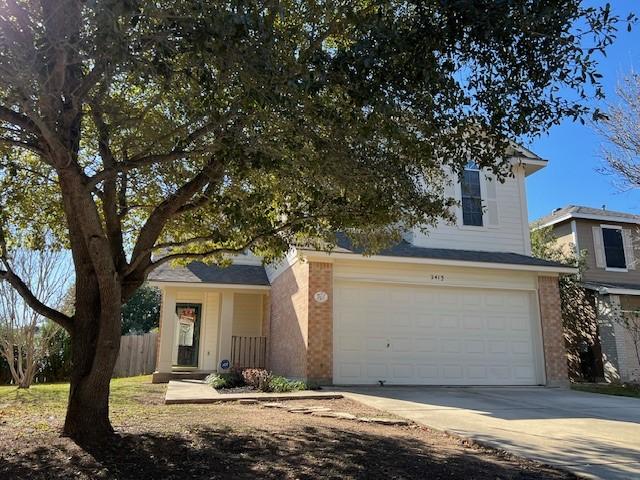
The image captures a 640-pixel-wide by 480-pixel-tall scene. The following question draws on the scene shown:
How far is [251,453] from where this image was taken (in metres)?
5.96

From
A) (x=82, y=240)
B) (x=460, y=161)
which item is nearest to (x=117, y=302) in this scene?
(x=82, y=240)

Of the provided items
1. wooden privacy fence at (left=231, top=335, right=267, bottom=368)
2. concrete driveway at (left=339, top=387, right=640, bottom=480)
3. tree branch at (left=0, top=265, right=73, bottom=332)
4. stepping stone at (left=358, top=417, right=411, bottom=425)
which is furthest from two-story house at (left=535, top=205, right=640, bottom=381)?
tree branch at (left=0, top=265, right=73, bottom=332)

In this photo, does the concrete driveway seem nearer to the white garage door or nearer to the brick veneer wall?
the white garage door

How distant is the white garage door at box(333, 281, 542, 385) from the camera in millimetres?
12820

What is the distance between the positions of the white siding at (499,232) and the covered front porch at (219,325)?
19.1 feet

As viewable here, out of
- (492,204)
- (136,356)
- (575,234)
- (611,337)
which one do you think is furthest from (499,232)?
(136,356)

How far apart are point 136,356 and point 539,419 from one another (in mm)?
16047

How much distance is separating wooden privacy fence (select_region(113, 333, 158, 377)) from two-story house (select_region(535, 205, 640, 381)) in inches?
660

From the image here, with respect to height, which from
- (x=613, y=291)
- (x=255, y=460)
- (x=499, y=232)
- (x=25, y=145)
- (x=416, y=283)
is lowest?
(x=255, y=460)

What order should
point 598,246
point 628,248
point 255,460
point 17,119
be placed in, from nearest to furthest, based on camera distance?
1. point 17,119
2. point 255,460
3. point 598,246
4. point 628,248

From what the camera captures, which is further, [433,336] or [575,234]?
[575,234]

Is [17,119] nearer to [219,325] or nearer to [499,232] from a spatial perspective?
[219,325]

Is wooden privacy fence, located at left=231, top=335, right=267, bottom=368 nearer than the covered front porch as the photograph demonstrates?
No

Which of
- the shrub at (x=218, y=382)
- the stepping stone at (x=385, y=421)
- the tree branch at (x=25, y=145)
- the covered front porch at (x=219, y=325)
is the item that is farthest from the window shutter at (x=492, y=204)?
the tree branch at (x=25, y=145)
